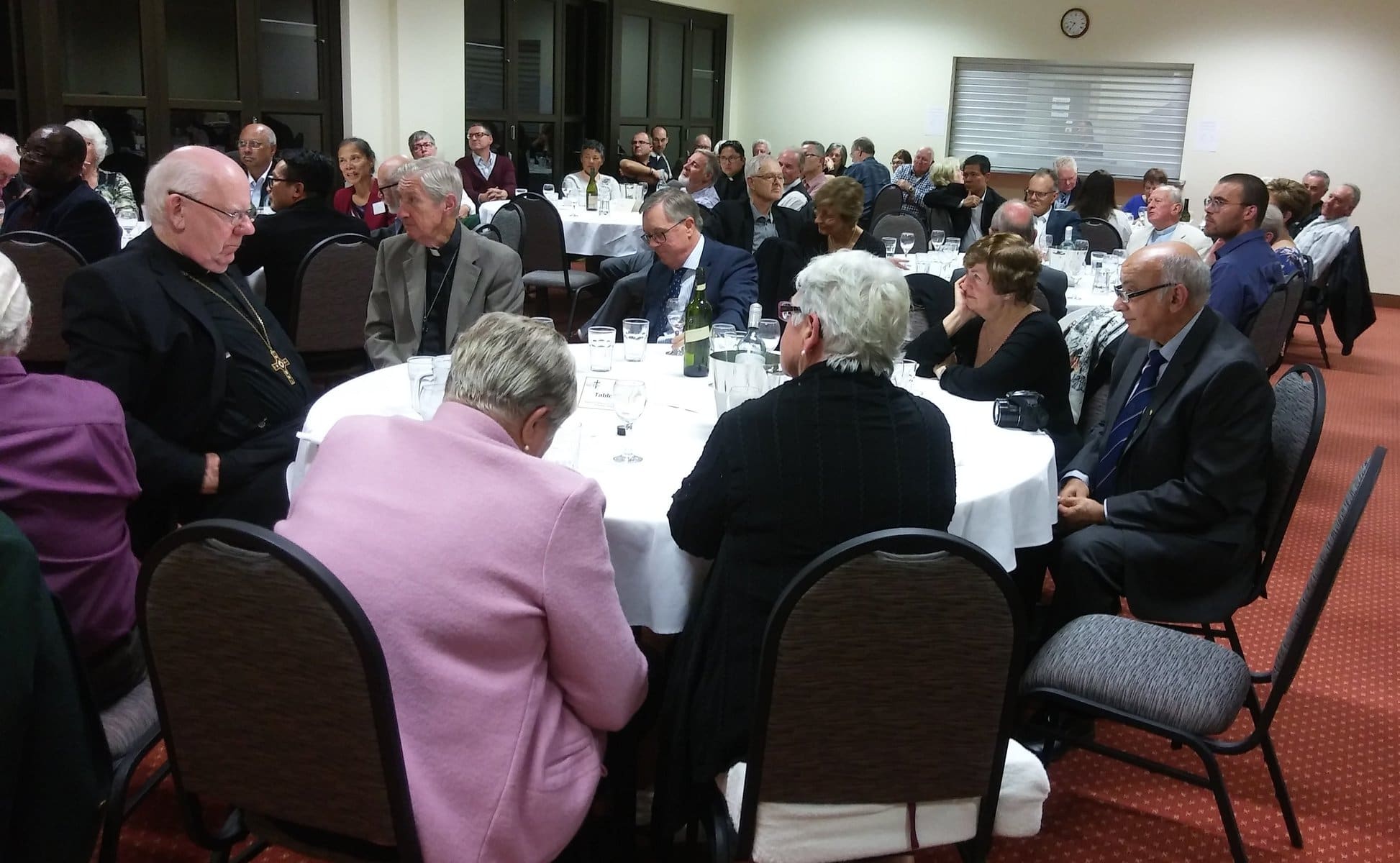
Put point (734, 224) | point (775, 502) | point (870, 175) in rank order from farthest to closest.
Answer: point (870, 175), point (734, 224), point (775, 502)

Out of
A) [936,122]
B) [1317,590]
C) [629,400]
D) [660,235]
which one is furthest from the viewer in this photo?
[936,122]

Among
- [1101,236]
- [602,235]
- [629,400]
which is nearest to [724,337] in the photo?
[629,400]

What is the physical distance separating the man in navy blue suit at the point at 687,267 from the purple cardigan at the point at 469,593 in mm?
2579

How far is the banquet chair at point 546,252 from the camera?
674 centimetres

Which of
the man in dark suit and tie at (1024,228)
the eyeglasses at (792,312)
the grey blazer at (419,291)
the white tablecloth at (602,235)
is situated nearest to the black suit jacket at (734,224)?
the white tablecloth at (602,235)

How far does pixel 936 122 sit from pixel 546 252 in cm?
785

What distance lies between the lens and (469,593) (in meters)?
1.54

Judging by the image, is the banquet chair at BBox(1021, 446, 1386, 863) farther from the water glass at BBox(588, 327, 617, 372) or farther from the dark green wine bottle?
the water glass at BBox(588, 327, 617, 372)

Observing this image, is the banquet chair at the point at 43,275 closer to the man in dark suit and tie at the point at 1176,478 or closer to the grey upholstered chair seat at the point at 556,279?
the grey upholstered chair seat at the point at 556,279

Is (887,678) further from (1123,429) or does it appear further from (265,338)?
(265,338)

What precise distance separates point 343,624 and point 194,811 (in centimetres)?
50

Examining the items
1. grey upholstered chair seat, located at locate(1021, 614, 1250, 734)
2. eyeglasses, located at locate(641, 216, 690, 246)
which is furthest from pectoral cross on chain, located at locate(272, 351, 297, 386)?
grey upholstered chair seat, located at locate(1021, 614, 1250, 734)

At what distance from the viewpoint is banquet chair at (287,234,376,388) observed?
4.39 m

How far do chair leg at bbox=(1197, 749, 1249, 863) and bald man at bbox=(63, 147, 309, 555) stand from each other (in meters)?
2.21
